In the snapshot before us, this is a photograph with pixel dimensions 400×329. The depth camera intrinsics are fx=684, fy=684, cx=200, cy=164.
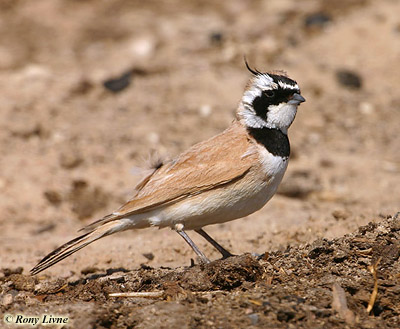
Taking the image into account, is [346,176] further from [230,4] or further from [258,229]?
[230,4]

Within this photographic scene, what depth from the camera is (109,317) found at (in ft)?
15.9

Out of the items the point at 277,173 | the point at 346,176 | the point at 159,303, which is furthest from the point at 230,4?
the point at 159,303

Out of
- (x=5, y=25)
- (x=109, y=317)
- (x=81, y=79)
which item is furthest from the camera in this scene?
(x=5, y=25)

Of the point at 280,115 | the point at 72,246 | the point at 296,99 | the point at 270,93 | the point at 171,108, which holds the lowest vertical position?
the point at 72,246

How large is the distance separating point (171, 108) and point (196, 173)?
6067mm

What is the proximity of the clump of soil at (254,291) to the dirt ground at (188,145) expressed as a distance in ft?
0.05

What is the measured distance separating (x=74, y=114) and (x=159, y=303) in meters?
7.34

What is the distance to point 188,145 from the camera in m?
11.0

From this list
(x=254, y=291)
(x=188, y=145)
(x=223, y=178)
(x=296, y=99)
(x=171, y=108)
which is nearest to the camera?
(x=254, y=291)

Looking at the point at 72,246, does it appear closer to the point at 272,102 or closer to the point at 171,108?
the point at 272,102

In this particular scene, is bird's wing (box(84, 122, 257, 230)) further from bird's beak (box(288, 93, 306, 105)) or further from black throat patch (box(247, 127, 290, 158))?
bird's beak (box(288, 93, 306, 105))

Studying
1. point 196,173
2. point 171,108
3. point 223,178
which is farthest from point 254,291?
point 171,108

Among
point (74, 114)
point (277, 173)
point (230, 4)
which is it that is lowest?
point (277, 173)

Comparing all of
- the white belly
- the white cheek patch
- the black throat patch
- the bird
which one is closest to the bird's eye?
the bird
